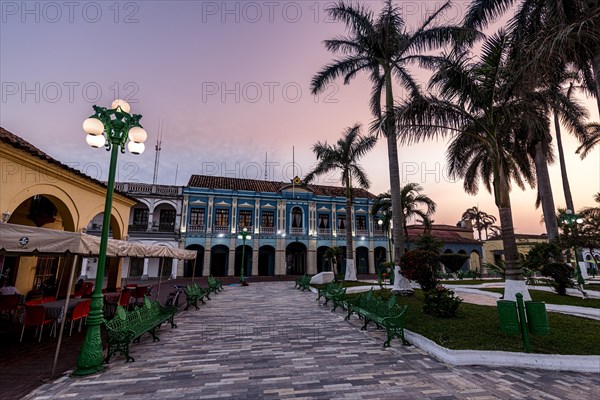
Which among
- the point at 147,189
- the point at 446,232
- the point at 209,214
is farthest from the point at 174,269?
the point at 446,232

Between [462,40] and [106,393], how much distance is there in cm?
1378

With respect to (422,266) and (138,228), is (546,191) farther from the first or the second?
(138,228)

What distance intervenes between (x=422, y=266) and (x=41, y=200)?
586 inches

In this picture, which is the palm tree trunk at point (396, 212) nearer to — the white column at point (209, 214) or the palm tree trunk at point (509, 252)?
the palm tree trunk at point (509, 252)

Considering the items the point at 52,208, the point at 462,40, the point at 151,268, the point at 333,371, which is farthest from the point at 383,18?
the point at 151,268

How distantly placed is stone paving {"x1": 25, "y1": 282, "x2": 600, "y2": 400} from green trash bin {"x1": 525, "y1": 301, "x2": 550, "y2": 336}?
92cm

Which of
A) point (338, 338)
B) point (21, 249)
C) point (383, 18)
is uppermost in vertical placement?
point (383, 18)

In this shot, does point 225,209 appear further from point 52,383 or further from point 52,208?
point 52,383

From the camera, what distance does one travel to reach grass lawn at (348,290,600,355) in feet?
16.3

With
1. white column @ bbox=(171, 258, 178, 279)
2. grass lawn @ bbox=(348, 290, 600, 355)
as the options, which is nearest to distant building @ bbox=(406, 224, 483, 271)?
white column @ bbox=(171, 258, 178, 279)

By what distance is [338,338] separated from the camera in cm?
627

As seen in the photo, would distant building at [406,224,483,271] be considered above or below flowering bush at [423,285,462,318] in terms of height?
above

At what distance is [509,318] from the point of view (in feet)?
17.3

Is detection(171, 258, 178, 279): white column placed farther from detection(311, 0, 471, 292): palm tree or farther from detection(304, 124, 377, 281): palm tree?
detection(311, 0, 471, 292): palm tree
